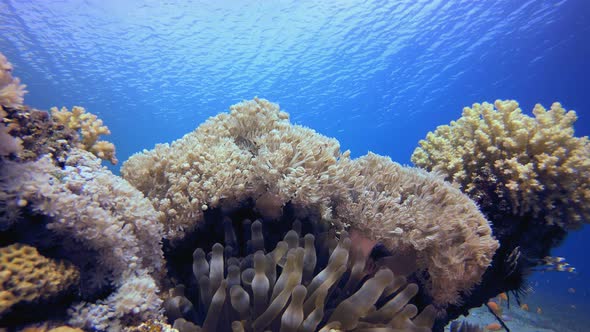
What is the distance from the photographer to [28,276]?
1.59m

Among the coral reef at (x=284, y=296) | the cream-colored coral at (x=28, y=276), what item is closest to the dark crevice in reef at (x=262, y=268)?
the coral reef at (x=284, y=296)

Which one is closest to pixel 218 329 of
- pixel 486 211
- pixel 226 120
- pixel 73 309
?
pixel 73 309

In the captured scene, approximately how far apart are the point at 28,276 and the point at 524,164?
5410 mm

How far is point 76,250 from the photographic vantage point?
6.24 ft

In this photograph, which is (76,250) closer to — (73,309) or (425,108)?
(73,309)

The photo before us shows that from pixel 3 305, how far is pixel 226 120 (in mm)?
2591

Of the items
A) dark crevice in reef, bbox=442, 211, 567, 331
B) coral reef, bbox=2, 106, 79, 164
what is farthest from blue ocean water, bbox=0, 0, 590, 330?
dark crevice in reef, bbox=442, 211, 567, 331

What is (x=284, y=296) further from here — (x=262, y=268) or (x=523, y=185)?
(x=523, y=185)

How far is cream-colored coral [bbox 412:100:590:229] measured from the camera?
4012 mm

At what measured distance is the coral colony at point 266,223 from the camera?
1.82 m

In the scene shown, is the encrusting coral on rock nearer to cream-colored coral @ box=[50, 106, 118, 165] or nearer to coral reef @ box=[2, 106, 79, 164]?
coral reef @ box=[2, 106, 79, 164]

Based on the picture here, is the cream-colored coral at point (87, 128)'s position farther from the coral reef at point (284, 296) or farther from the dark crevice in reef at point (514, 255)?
the dark crevice in reef at point (514, 255)

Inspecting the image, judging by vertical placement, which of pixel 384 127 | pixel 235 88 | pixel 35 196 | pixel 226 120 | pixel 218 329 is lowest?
pixel 218 329

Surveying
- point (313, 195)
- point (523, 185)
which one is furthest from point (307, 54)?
point (313, 195)
